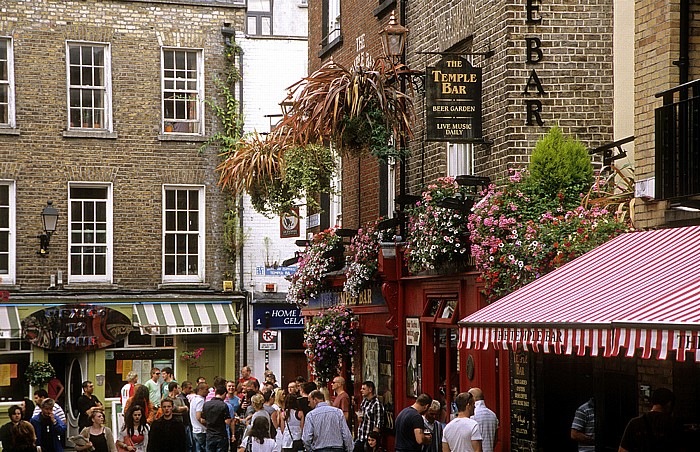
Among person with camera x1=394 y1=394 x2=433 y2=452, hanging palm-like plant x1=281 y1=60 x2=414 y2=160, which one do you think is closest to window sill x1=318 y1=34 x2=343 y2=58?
hanging palm-like plant x1=281 y1=60 x2=414 y2=160

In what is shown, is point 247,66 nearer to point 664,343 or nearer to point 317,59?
point 317,59

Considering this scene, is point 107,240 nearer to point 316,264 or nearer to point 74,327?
point 74,327

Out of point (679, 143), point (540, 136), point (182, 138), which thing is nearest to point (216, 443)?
point (540, 136)

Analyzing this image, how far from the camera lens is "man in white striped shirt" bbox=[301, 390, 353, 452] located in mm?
15055

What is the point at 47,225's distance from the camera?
27328mm

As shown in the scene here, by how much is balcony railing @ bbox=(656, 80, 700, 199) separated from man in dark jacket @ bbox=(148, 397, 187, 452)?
6.78m

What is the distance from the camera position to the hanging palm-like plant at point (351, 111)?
17156 millimetres

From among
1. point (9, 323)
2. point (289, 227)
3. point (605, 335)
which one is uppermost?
point (289, 227)

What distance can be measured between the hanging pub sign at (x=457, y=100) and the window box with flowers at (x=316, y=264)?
21.6 feet

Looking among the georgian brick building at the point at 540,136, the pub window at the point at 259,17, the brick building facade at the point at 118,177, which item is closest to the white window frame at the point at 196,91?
the brick building facade at the point at 118,177

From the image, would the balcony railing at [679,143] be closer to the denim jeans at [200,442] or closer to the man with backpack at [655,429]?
the man with backpack at [655,429]

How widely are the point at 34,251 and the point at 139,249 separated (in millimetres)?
2392

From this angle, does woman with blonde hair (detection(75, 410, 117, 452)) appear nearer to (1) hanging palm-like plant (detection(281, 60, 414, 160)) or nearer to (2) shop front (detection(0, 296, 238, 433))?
(1) hanging palm-like plant (detection(281, 60, 414, 160))

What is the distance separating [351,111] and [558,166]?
4143 mm
